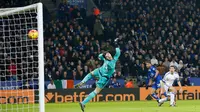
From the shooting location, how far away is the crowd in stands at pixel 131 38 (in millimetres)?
32281

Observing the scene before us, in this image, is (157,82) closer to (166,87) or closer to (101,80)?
(166,87)

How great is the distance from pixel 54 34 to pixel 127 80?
16.7 feet

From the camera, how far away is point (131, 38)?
35.6 metres

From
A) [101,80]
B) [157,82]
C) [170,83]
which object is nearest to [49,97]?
[157,82]

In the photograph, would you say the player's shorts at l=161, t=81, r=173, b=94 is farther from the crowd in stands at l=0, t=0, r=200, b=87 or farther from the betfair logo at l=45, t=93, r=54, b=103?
the betfair logo at l=45, t=93, r=54, b=103

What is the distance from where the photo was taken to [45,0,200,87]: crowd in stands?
1271 inches

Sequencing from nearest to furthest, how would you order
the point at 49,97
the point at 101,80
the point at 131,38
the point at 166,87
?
the point at 101,80 < the point at 166,87 < the point at 49,97 < the point at 131,38

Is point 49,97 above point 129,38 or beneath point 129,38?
beneath

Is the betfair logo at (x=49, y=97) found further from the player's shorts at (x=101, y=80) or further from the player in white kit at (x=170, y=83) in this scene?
the player's shorts at (x=101, y=80)

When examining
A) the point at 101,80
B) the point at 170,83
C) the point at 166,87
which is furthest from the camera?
the point at 166,87

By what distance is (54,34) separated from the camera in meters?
33.7

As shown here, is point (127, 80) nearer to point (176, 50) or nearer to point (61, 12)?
point (176, 50)

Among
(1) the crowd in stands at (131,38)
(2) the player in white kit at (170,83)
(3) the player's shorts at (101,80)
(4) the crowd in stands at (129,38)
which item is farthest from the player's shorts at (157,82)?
(1) the crowd in stands at (131,38)

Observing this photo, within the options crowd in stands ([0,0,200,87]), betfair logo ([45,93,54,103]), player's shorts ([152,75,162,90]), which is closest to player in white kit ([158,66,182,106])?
player's shorts ([152,75,162,90])
